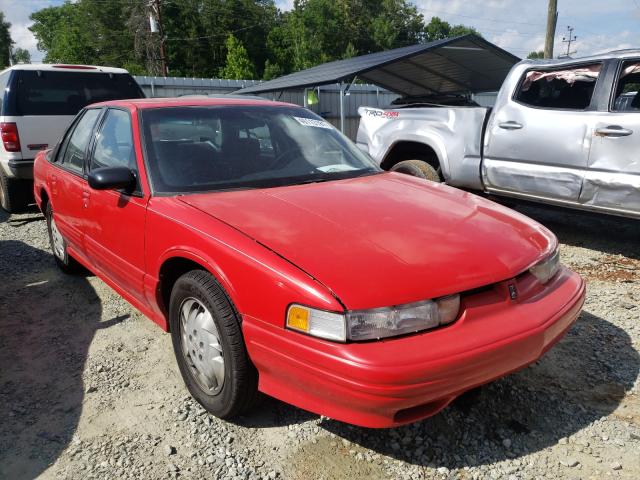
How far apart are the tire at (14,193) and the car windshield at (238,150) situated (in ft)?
16.6

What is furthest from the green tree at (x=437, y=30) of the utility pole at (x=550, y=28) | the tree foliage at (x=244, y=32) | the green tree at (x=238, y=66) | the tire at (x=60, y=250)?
the tire at (x=60, y=250)

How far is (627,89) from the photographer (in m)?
4.63

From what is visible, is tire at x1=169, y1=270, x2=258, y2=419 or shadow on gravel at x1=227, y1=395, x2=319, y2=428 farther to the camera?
shadow on gravel at x1=227, y1=395, x2=319, y2=428

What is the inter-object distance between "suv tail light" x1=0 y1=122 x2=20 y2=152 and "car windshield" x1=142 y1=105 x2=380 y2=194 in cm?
446

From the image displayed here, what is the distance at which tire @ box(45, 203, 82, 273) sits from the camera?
4.52 m

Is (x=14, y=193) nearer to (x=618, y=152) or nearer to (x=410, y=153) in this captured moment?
(x=410, y=153)

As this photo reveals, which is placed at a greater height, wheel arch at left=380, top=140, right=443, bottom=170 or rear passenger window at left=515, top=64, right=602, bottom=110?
rear passenger window at left=515, top=64, right=602, bottom=110

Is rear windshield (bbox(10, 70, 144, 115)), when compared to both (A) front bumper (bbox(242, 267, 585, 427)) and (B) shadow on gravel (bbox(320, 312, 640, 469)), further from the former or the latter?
(B) shadow on gravel (bbox(320, 312, 640, 469))

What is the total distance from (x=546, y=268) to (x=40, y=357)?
310cm

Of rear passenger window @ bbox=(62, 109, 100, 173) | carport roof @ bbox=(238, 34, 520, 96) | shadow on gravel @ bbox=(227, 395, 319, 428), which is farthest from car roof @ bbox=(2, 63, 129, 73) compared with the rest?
shadow on gravel @ bbox=(227, 395, 319, 428)

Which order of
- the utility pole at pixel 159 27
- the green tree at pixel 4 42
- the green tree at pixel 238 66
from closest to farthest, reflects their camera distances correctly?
the utility pole at pixel 159 27 → the green tree at pixel 238 66 → the green tree at pixel 4 42

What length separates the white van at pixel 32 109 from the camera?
6559mm

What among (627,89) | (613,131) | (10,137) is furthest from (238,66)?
(613,131)

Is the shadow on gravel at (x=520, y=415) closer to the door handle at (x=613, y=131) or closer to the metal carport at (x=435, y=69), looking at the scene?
the door handle at (x=613, y=131)
